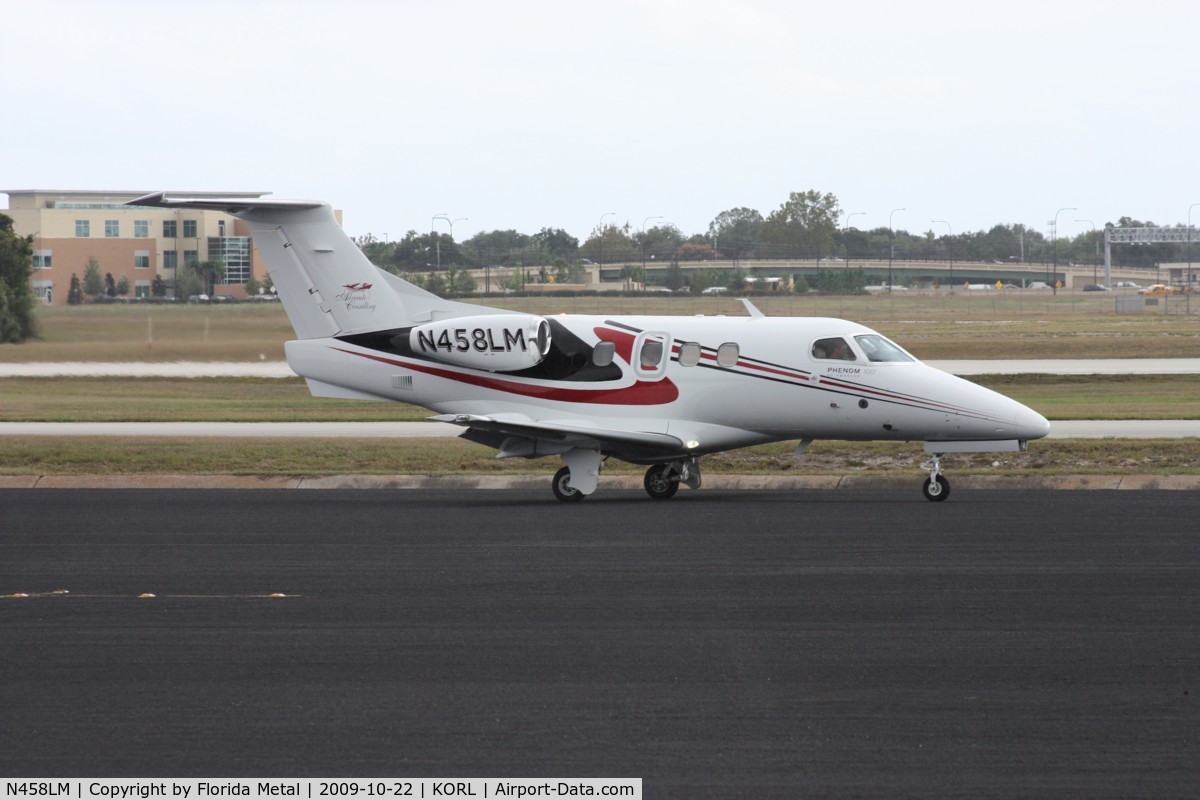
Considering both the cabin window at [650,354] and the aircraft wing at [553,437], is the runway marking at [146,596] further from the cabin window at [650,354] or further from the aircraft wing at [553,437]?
the cabin window at [650,354]

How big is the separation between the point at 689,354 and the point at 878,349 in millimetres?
2315

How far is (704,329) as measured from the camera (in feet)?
64.5

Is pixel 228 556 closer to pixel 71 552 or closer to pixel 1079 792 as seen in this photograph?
pixel 71 552

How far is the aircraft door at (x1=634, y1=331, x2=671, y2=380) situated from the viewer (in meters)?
19.5

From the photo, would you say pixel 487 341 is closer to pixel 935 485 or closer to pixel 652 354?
pixel 652 354

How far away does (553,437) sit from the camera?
1895 centimetres

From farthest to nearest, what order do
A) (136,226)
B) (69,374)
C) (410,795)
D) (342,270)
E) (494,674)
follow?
(136,226) → (69,374) → (342,270) → (494,674) → (410,795)

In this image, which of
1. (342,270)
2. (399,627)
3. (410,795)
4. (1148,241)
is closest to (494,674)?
(399,627)

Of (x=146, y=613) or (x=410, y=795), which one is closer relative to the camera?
(x=410, y=795)

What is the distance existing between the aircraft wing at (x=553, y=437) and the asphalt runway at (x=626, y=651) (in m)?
1.77

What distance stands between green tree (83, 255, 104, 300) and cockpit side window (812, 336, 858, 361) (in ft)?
111

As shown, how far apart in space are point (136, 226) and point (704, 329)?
1451 inches

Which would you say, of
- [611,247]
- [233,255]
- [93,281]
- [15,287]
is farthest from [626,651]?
[611,247]

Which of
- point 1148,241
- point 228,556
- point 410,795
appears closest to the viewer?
point 410,795
